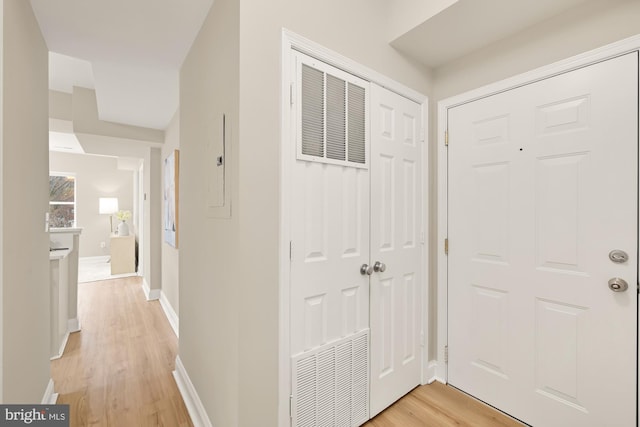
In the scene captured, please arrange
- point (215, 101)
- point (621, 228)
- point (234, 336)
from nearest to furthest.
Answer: point (234, 336) < point (621, 228) < point (215, 101)

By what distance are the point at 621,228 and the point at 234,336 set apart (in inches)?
76.8

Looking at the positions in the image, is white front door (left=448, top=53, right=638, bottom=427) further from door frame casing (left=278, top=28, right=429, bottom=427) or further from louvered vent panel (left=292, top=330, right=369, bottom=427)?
door frame casing (left=278, top=28, right=429, bottom=427)

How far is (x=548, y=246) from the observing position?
1.67 metres

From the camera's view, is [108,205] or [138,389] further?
[108,205]

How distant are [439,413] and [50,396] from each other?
8.40 ft

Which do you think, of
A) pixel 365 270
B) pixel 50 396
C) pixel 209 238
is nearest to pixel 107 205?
pixel 50 396

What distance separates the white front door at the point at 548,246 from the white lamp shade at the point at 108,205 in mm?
7538

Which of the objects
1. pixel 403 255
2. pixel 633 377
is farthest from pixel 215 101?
pixel 633 377

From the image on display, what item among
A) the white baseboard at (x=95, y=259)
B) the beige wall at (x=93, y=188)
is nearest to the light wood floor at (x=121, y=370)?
the white baseboard at (x=95, y=259)

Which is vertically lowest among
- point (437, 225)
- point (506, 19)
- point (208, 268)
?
point (208, 268)

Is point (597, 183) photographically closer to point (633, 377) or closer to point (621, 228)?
point (621, 228)

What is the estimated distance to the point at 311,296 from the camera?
1.51 meters

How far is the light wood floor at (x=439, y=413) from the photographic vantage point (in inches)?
68.8

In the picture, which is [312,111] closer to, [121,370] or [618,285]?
[618,285]
